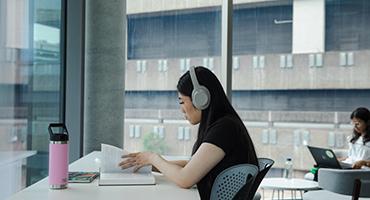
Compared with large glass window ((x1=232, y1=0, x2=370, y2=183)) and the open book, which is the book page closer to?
the open book

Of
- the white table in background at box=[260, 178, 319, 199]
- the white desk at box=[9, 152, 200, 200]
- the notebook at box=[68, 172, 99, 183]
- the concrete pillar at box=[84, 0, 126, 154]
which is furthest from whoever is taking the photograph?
the white table in background at box=[260, 178, 319, 199]

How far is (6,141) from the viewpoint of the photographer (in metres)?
2.28

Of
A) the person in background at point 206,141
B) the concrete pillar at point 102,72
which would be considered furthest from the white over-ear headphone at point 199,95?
the concrete pillar at point 102,72

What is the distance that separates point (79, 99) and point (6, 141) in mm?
1325

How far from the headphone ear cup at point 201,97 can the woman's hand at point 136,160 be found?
30 cm

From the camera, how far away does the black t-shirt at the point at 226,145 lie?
1.74 m

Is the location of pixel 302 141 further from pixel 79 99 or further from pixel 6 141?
pixel 6 141

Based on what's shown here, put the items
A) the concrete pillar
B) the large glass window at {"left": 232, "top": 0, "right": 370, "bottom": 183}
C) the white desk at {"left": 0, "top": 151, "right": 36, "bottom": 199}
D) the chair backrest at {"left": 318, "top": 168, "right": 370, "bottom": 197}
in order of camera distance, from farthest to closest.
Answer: the large glass window at {"left": 232, "top": 0, "right": 370, "bottom": 183} → the concrete pillar → the chair backrest at {"left": 318, "top": 168, "right": 370, "bottom": 197} → the white desk at {"left": 0, "top": 151, "right": 36, "bottom": 199}

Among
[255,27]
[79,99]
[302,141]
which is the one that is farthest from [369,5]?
[79,99]

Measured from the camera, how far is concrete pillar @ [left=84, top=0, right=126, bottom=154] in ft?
12.1

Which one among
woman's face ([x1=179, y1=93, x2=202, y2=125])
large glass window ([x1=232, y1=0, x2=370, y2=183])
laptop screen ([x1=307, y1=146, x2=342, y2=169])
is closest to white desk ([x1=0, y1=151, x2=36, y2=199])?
woman's face ([x1=179, y1=93, x2=202, y2=125])

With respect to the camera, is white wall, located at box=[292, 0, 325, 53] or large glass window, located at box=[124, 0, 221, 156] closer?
large glass window, located at box=[124, 0, 221, 156]

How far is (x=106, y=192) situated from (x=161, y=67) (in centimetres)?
266

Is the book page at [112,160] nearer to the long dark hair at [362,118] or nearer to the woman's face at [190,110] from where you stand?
the woman's face at [190,110]
